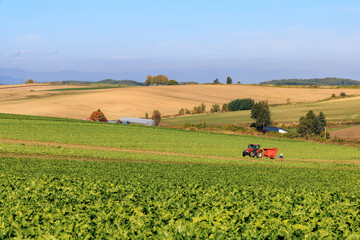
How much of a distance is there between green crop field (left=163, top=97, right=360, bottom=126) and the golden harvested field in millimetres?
12643

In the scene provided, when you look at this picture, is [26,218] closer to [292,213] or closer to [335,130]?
[292,213]

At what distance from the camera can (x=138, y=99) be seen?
151m

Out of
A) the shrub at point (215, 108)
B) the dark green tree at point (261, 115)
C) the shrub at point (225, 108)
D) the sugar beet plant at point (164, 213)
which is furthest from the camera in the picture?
the shrub at point (225, 108)

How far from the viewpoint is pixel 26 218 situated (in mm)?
13211

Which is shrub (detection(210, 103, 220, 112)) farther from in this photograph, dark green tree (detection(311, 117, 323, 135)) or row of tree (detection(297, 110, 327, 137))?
dark green tree (detection(311, 117, 323, 135))

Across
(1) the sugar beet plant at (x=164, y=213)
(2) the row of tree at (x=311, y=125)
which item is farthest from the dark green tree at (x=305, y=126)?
(1) the sugar beet plant at (x=164, y=213)

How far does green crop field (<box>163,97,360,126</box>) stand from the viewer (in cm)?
11812

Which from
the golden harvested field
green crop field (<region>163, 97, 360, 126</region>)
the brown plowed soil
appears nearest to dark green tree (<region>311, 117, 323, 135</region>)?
the brown plowed soil

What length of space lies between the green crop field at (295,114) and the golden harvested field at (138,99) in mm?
12643

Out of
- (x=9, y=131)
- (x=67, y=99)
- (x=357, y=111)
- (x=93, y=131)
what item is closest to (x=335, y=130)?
(x=357, y=111)

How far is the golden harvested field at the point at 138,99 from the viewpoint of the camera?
12419 centimetres

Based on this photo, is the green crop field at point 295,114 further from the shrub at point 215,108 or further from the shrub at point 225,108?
the shrub at point 225,108

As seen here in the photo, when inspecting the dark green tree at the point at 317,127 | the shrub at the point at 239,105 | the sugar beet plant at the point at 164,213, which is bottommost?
the dark green tree at the point at 317,127

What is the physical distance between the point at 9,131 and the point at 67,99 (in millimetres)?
85181
